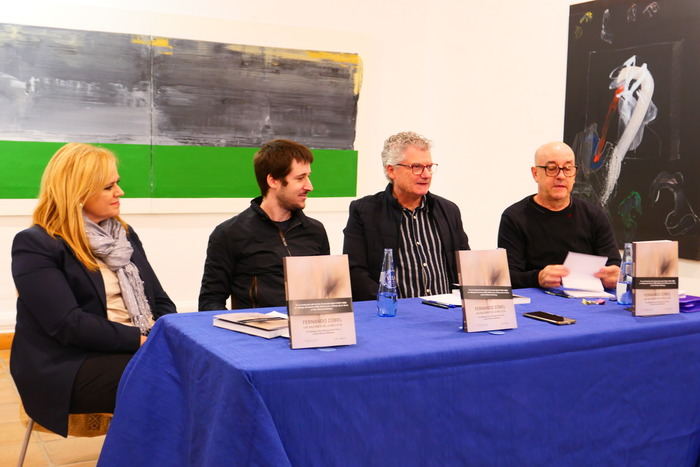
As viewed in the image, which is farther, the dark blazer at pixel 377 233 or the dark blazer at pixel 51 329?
the dark blazer at pixel 377 233

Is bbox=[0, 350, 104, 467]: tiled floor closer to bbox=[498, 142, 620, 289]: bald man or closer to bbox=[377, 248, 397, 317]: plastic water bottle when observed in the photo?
bbox=[377, 248, 397, 317]: plastic water bottle

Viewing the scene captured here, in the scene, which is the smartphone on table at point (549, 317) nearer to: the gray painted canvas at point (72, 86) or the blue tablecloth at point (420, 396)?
the blue tablecloth at point (420, 396)

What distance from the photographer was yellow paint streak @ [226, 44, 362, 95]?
529cm

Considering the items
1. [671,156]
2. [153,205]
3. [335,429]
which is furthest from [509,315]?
[153,205]

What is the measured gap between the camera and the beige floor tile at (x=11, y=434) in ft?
11.2

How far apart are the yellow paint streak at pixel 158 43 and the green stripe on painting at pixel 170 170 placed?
604mm

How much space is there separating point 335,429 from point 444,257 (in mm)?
1512

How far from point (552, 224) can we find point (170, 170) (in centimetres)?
265

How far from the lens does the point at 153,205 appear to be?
16.7ft

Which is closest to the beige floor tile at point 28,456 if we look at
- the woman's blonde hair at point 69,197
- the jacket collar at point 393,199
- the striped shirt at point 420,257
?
the woman's blonde hair at point 69,197

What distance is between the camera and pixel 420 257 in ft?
10.5

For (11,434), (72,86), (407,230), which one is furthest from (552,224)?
(72,86)

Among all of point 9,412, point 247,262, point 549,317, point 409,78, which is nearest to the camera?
point 549,317

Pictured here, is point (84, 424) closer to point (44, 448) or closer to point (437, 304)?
point (44, 448)
